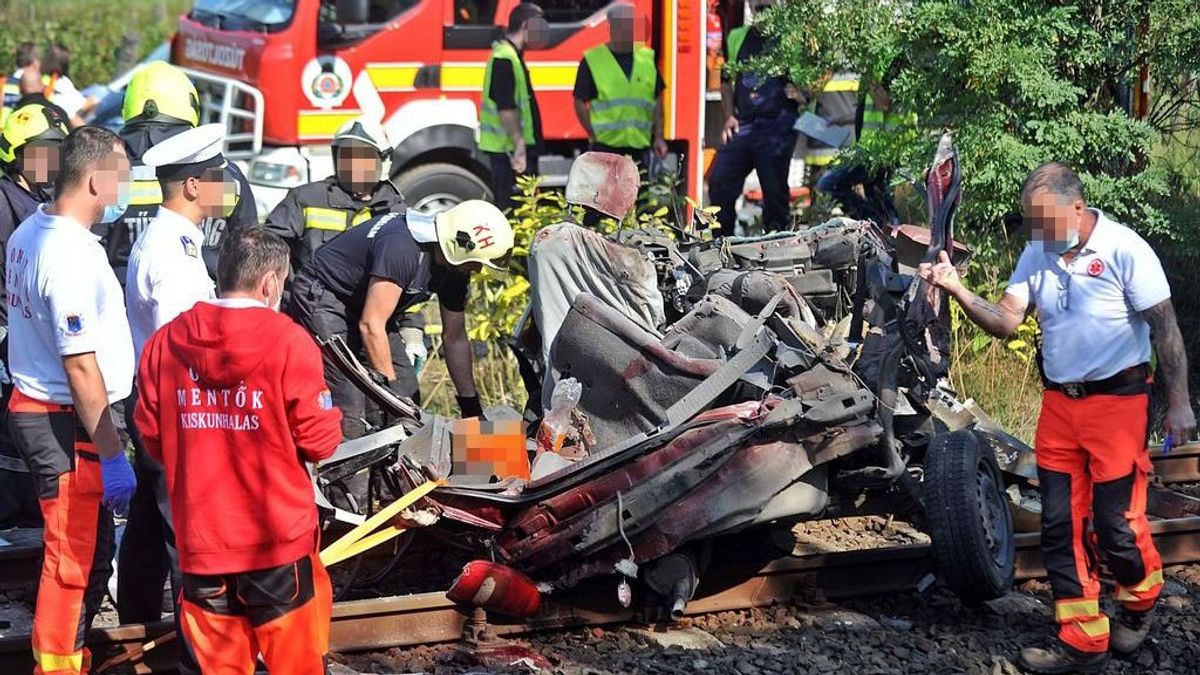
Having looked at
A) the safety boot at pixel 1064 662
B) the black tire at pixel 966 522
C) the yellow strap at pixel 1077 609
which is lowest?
the safety boot at pixel 1064 662

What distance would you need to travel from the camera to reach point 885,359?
21.3 feet

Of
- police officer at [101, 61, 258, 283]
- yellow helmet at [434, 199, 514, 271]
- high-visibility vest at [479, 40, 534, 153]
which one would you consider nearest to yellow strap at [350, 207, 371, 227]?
police officer at [101, 61, 258, 283]

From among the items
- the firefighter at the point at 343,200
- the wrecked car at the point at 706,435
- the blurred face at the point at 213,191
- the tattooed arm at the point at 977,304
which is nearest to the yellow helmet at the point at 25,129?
the firefighter at the point at 343,200

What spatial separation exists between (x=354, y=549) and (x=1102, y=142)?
5.79 metres

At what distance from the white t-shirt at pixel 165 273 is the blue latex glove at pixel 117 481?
1.55 ft

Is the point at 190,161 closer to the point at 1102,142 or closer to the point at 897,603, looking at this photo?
the point at 897,603

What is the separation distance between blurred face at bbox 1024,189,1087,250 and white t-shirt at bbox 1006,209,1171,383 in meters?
0.07

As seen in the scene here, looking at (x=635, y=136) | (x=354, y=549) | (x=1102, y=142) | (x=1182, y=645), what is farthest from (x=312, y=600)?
(x=635, y=136)

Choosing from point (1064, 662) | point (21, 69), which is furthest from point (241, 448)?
point (21, 69)

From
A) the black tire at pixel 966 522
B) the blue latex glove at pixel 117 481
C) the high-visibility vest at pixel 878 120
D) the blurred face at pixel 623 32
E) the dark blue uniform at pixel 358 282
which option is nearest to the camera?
the blue latex glove at pixel 117 481

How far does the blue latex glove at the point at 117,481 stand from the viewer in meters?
5.34

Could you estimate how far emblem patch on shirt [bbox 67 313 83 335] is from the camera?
504 centimetres

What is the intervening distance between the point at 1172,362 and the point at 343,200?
161 inches

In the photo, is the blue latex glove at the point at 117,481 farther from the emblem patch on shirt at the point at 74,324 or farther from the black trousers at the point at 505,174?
the black trousers at the point at 505,174
